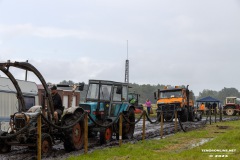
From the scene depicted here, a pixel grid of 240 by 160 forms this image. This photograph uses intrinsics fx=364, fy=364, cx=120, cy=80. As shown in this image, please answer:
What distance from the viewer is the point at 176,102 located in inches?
945

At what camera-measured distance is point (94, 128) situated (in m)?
12.6

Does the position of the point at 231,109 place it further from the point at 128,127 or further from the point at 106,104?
the point at 106,104

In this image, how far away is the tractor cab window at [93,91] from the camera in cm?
1334

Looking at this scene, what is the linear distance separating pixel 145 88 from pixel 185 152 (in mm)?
132499

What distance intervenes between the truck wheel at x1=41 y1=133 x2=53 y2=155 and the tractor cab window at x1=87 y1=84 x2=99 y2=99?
3667mm

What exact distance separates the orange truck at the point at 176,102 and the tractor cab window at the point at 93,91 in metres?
10.9

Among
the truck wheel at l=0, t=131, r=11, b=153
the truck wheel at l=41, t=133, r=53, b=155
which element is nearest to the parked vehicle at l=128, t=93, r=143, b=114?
the truck wheel at l=0, t=131, r=11, b=153

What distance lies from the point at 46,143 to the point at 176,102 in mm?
15325

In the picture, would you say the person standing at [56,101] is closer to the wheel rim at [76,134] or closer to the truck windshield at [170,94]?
the wheel rim at [76,134]

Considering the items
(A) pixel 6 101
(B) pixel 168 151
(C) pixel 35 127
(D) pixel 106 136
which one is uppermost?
(A) pixel 6 101

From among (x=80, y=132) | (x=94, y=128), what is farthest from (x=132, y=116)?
(x=80, y=132)

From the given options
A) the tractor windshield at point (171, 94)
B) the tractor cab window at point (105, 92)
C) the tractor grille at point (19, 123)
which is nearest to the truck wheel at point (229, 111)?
the tractor windshield at point (171, 94)

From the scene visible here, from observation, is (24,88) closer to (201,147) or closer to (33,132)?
(33,132)

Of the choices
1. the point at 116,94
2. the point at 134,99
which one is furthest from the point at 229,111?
the point at 116,94
